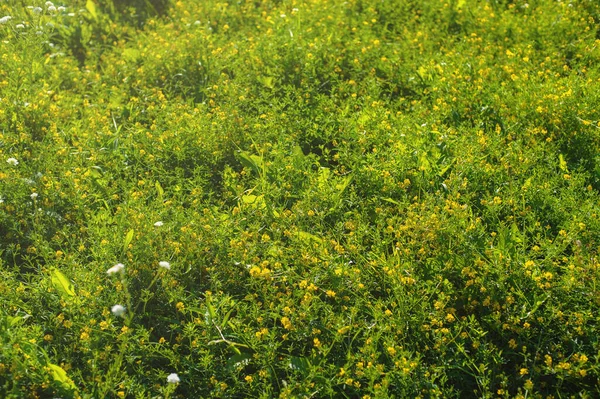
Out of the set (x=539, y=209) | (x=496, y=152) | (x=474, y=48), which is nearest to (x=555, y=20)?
(x=474, y=48)

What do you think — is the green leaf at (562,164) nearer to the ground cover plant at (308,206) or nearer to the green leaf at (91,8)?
the ground cover plant at (308,206)

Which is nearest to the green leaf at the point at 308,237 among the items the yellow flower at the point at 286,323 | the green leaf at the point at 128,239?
the yellow flower at the point at 286,323

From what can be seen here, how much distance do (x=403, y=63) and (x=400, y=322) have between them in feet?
8.58

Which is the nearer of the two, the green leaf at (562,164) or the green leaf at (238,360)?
the green leaf at (238,360)

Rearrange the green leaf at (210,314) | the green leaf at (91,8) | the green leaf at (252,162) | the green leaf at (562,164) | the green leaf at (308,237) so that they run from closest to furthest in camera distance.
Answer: the green leaf at (210,314) → the green leaf at (308,237) → the green leaf at (562,164) → the green leaf at (252,162) → the green leaf at (91,8)

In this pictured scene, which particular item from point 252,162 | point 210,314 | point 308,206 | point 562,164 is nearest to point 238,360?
point 210,314

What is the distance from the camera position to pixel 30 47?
17.2 ft

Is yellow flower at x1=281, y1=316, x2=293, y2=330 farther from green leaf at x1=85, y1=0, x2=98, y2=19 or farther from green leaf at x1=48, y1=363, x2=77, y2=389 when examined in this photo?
green leaf at x1=85, y1=0, x2=98, y2=19

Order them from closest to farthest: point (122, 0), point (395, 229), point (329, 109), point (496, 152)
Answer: point (395, 229)
point (496, 152)
point (329, 109)
point (122, 0)

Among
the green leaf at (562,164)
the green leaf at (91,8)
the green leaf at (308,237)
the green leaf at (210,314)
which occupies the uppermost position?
the green leaf at (91,8)

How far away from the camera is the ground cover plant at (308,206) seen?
2.99 metres

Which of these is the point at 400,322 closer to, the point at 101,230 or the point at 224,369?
the point at 224,369

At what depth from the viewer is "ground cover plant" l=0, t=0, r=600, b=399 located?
299cm

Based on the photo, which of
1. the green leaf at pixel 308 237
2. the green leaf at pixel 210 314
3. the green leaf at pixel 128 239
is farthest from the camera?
the green leaf at pixel 308 237
